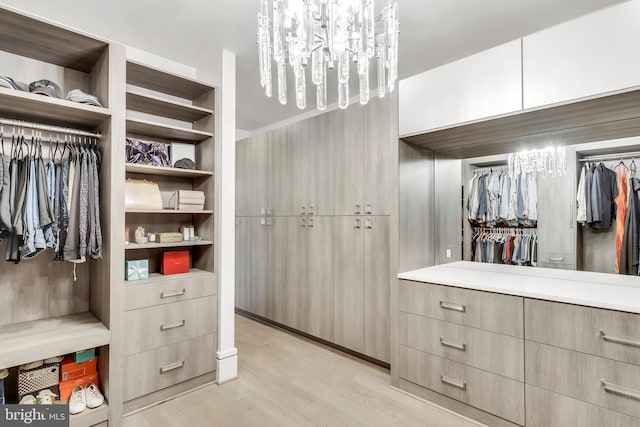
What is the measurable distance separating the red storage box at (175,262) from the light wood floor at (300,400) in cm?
91

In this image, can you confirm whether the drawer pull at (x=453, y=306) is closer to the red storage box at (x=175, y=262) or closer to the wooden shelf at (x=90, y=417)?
the red storage box at (x=175, y=262)

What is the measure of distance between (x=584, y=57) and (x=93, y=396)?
10.9ft

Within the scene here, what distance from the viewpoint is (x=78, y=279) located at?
88.2 inches

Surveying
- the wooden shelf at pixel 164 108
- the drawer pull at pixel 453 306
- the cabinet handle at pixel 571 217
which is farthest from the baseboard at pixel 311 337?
the wooden shelf at pixel 164 108

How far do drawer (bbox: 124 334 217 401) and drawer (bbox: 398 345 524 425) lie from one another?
1480 mm

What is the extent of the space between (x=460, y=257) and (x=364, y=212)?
2.91ft

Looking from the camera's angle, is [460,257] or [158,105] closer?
[158,105]

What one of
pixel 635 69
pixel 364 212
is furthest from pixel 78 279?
pixel 635 69

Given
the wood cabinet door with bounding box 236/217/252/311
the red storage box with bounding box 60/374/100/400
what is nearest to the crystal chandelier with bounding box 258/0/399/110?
the red storage box with bounding box 60/374/100/400

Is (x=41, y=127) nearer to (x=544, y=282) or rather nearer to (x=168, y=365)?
(x=168, y=365)

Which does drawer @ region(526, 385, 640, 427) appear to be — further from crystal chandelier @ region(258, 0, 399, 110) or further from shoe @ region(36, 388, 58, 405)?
shoe @ region(36, 388, 58, 405)

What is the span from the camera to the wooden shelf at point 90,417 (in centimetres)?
184

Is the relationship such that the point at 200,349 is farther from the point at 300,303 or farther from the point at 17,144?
the point at 17,144

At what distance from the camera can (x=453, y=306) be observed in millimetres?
2160
